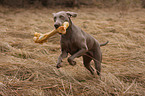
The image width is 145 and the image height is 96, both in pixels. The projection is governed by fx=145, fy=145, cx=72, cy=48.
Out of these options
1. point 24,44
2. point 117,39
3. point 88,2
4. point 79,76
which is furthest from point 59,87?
point 88,2

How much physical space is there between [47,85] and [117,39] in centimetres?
346

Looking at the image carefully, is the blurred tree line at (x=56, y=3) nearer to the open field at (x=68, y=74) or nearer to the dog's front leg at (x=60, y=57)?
the open field at (x=68, y=74)

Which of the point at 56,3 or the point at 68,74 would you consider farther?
the point at 56,3

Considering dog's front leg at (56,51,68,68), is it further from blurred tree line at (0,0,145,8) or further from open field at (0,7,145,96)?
blurred tree line at (0,0,145,8)

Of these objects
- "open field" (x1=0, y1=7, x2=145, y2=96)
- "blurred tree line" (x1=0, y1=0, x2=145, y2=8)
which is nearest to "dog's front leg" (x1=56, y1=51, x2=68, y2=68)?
"open field" (x1=0, y1=7, x2=145, y2=96)

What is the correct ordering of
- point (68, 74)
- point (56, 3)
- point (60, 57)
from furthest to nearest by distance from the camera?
point (56, 3)
point (68, 74)
point (60, 57)

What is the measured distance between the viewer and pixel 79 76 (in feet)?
8.85

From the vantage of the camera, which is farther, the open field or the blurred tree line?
the blurred tree line

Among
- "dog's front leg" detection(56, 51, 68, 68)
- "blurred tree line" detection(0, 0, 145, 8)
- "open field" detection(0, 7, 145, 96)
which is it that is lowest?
"open field" detection(0, 7, 145, 96)

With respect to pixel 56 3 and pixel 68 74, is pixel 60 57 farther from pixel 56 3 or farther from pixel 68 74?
pixel 56 3

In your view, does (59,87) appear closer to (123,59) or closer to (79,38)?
(79,38)

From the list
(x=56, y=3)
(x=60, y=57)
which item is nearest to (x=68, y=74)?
(x=60, y=57)

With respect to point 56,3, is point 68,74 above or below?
below

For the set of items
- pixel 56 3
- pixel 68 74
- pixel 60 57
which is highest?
pixel 56 3
